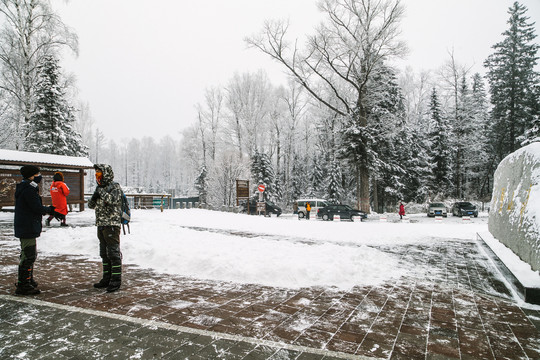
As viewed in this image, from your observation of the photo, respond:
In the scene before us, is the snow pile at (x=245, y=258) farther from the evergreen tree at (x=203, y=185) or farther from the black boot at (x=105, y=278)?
the evergreen tree at (x=203, y=185)

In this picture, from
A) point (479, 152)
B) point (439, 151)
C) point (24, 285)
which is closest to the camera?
point (24, 285)

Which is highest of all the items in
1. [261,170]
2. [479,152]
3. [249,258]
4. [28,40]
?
[28,40]

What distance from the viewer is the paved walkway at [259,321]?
2883 mm

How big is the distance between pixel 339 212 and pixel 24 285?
2188 centimetres

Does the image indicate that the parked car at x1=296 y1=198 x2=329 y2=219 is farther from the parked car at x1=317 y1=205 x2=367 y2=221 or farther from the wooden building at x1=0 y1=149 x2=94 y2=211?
the wooden building at x1=0 y1=149 x2=94 y2=211

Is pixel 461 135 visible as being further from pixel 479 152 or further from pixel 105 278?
pixel 105 278

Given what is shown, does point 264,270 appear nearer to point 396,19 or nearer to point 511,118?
point 396,19

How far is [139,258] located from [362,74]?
2288 cm

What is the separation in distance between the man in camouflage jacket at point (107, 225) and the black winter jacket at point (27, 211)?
Answer: 0.71m

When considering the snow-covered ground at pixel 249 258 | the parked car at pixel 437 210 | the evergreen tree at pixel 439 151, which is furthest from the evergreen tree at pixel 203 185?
the snow-covered ground at pixel 249 258

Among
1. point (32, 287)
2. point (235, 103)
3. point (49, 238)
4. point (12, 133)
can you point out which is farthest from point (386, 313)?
point (235, 103)

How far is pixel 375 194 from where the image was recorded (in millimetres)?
32844

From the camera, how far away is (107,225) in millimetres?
4723

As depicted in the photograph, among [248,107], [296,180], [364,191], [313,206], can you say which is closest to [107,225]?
[313,206]
